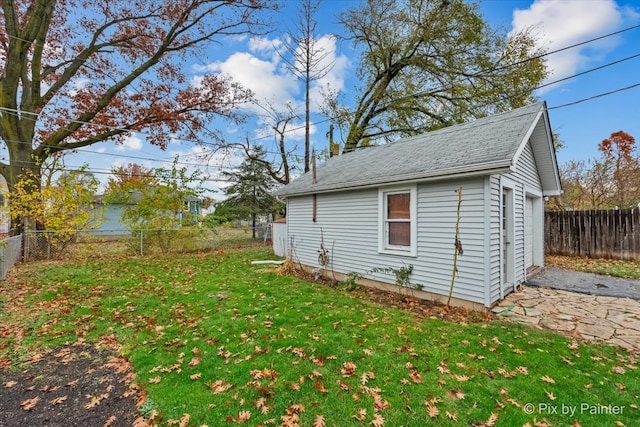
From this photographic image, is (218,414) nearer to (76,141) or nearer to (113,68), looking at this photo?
(76,141)

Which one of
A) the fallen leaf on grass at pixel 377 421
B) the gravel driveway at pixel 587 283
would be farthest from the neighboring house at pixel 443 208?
the fallen leaf on grass at pixel 377 421

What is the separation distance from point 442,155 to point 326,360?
4.81 m

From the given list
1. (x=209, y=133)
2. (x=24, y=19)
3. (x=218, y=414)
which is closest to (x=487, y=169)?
(x=218, y=414)

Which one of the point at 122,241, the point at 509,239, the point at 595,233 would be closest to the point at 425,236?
the point at 509,239

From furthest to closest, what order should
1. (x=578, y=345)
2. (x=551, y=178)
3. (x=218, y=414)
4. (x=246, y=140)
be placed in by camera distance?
(x=246, y=140) < (x=551, y=178) < (x=578, y=345) < (x=218, y=414)

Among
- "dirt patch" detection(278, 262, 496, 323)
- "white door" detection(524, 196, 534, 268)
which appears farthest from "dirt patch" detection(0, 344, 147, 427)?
"white door" detection(524, 196, 534, 268)

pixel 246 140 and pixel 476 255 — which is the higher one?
pixel 246 140

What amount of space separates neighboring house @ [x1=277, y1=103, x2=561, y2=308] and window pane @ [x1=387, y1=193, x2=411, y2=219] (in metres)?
0.02

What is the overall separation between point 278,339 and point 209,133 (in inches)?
563

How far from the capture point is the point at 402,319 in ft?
15.7

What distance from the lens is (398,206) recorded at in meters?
6.46

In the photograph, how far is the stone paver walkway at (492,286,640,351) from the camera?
160 inches

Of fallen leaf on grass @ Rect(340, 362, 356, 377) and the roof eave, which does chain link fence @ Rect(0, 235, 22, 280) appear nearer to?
the roof eave

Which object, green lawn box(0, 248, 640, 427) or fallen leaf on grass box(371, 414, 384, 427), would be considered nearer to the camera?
fallen leaf on grass box(371, 414, 384, 427)
